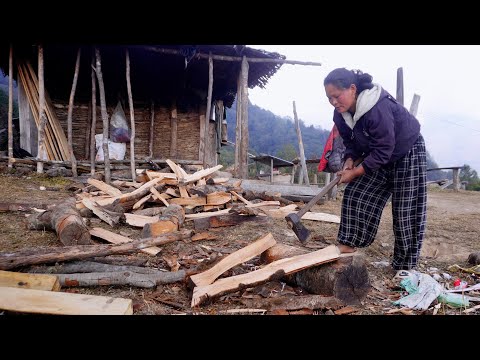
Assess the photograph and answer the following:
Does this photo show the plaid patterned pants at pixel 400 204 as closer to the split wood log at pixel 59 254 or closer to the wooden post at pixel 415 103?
the wooden post at pixel 415 103

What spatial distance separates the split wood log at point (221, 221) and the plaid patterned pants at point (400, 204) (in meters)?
1.68

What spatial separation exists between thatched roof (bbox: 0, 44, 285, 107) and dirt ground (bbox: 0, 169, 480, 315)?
419 centimetres

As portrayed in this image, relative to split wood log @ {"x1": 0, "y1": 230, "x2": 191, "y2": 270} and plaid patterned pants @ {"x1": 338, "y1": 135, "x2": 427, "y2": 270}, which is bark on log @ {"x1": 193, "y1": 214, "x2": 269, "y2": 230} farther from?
plaid patterned pants @ {"x1": 338, "y1": 135, "x2": 427, "y2": 270}

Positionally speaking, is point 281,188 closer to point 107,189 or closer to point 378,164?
point 107,189

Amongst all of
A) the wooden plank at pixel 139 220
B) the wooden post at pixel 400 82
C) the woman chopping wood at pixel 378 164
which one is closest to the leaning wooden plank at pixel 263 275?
the woman chopping wood at pixel 378 164

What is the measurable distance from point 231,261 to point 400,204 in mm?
1503

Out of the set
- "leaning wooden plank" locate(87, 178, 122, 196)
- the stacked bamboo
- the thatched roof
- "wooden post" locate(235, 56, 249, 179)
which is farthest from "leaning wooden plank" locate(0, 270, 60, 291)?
the stacked bamboo

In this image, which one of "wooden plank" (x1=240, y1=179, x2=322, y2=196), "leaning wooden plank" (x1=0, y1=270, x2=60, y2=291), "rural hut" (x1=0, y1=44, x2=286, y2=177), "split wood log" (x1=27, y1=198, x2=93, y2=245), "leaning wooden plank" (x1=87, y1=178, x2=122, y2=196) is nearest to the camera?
"leaning wooden plank" (x1=0, y1=270, x2=60, y2=291)

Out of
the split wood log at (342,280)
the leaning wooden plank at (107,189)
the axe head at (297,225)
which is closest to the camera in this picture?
the split wood log at (342,280)

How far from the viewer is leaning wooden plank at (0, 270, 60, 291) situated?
5.93 ft

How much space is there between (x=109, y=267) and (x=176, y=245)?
2.95 feet

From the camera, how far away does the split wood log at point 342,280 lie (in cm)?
204

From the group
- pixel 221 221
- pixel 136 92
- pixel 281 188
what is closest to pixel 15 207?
pixel 221 221
